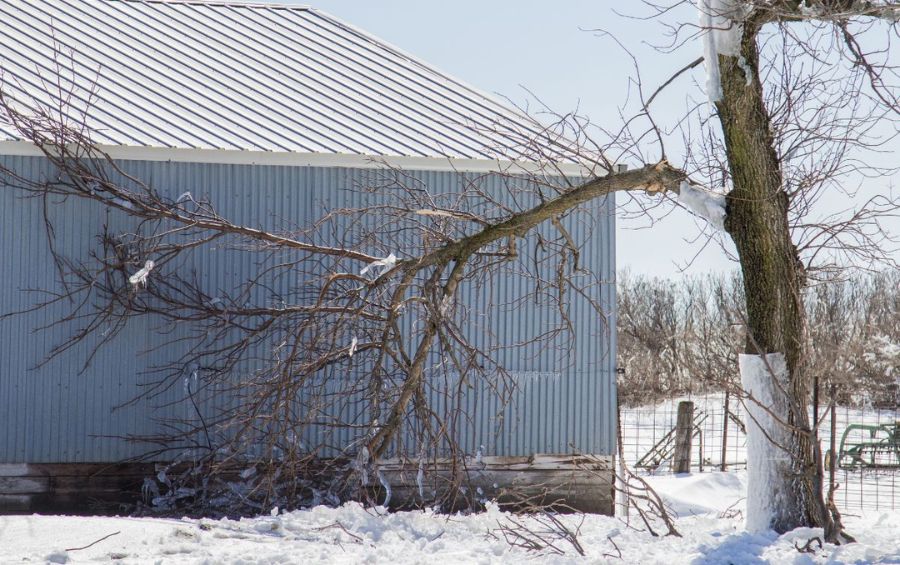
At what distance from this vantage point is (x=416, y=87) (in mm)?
14617

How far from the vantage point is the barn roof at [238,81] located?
1245 cm

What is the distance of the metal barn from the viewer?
38.0 feet

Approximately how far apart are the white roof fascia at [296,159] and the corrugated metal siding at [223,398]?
0.10 meters

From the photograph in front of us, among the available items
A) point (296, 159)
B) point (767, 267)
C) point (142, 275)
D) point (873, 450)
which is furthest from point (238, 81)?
point (873, 450)

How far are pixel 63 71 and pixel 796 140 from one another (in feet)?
29.9

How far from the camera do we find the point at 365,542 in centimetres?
831

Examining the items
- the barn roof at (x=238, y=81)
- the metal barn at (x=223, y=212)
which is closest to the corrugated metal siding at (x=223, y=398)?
the metal barn at (x=223, y=212)

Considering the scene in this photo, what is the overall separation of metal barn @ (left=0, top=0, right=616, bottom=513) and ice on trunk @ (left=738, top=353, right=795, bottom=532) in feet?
8.02

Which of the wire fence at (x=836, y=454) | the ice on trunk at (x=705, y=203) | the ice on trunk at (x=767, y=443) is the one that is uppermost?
the ice on trunk at (x=705, y=203)

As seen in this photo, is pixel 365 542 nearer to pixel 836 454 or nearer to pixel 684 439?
pixel 684 439

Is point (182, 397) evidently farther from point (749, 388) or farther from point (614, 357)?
point (749, 388)

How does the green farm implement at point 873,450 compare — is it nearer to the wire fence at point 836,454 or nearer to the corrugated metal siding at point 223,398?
the wire fence at point 836,454

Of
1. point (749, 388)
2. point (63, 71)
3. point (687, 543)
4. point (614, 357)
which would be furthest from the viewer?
point (63, 71)

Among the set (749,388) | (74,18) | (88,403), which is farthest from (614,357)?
(74,18)
